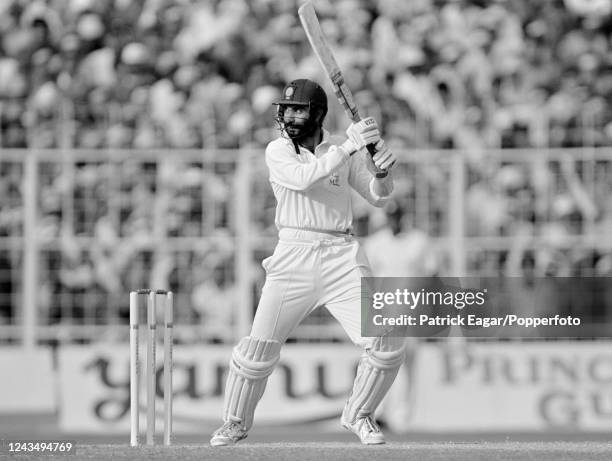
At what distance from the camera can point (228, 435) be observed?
347 inches

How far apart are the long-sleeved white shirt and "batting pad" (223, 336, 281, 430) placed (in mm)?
710

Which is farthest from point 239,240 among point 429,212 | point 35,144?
point 35,144

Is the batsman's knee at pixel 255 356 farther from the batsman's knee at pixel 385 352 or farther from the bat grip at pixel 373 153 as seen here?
the bat grip at pixel 373 153

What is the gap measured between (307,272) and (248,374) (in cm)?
67

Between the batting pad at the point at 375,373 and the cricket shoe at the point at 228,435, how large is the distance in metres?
0.66

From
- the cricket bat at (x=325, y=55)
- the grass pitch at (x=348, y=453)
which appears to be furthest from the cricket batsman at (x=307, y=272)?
the grass pitch at (x=348, y=453)

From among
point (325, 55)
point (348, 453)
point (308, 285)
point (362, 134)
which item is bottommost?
point (348, 453)

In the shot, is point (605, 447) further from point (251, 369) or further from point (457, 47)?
point (457, 47)

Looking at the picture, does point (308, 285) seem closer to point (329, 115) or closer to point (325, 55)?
point (325, 55)

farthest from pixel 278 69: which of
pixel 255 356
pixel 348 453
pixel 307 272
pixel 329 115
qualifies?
pixel 348 453

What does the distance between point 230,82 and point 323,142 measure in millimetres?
7560

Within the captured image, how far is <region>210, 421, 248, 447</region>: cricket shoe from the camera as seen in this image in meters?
8.79

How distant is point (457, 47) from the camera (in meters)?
16.3

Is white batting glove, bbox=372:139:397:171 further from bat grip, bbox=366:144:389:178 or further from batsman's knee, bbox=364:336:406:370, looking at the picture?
batsman's knee, bbox=364:336:406:370
